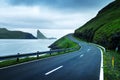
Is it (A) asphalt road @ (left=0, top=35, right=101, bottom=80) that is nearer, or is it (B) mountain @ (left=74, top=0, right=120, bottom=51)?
(A) asphalt road @ (left=0, top=35, right=101, bottom=80)

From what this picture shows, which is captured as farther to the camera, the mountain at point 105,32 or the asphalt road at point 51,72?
the mountain at point 105,32

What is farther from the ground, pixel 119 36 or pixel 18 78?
pixel 119 36

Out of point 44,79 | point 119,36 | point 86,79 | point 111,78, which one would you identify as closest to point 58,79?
point 44,79

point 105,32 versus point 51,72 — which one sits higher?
point 105,32

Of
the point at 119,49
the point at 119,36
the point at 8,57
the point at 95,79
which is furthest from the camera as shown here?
the point at 119,36

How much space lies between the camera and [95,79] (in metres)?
10.3

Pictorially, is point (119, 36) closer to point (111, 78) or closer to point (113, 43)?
point (113, 43)

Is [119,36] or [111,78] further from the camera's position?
[119,36]

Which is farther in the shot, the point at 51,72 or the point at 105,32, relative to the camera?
the point at 105,32

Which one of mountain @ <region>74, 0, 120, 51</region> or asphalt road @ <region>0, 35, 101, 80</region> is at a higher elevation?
mountain @ <region>74, 0, 120, 51</region>

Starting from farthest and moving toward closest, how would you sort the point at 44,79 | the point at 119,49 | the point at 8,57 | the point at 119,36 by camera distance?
1. the point at 119,36
2. the point at 119,49
3. the point at 8,57
4. the point at 44,79

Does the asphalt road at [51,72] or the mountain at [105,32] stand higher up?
the mountain at [105,32]

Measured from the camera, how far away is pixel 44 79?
964 centimetres

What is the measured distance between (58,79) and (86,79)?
1.47m
